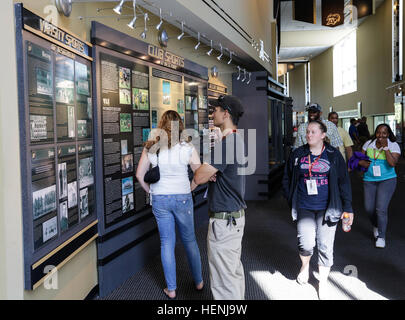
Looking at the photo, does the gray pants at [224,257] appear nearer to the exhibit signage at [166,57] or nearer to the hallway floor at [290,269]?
the hallway floor at [290,269]

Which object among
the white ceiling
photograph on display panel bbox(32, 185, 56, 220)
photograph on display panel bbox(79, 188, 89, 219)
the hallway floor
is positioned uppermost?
the white ceiling

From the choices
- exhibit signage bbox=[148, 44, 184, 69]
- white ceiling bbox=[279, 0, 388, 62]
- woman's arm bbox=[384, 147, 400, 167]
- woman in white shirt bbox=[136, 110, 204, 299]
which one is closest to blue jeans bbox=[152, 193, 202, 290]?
woman in white shirt bbox=[136, 110, 204, 299]

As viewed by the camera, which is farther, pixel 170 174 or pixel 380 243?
pixel 380 243

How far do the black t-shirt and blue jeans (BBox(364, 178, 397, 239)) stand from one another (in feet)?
8.91

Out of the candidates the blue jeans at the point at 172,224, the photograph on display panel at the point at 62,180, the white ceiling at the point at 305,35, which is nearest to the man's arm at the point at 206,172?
the blue jeans at the point at 172,224

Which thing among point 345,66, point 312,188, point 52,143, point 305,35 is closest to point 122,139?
point 52,143

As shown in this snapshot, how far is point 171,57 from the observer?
491 cm

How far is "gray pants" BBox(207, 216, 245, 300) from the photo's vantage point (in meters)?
2.70

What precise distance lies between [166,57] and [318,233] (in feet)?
8.58

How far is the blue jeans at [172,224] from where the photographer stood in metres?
3.25

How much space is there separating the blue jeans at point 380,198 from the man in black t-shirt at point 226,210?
2.73 metres

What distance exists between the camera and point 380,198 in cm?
481

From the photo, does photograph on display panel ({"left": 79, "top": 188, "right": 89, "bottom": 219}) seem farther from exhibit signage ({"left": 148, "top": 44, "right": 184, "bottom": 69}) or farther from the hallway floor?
exhibit signage ({"left": 148, "top": 44, "right": 184, "bottom": 69})

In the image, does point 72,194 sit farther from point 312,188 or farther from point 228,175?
point 312,188
